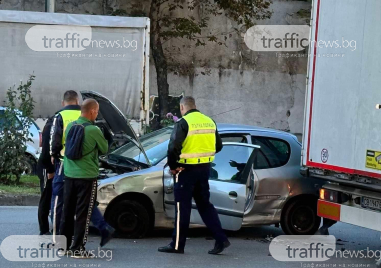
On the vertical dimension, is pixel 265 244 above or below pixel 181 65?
below

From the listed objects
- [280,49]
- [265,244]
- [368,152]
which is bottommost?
[265,244]

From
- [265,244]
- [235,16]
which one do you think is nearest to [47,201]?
[265,244]

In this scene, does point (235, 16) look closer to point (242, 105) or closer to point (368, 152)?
point (242, 105)

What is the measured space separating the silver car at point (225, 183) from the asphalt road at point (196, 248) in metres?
0.31

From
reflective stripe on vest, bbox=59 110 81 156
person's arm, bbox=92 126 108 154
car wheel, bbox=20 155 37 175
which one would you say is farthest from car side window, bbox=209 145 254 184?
car wheel, bbox=20 155 37 175

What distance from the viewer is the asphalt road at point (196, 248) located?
306 inches

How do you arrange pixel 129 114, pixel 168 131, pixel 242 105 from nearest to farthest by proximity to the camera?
pixel 168 131 → pixel 129 114 → pixel 242 105

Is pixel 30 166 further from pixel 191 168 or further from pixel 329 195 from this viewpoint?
pixel 329 195

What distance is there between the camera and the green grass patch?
12398mm

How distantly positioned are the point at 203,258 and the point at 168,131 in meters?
2.19

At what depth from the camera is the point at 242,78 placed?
76.2 feet

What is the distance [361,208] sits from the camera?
7930mm

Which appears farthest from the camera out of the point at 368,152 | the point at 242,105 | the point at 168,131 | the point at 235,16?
the point at 242,105

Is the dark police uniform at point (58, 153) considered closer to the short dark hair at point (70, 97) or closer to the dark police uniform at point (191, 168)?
the short dark hair at point (70, 97)
